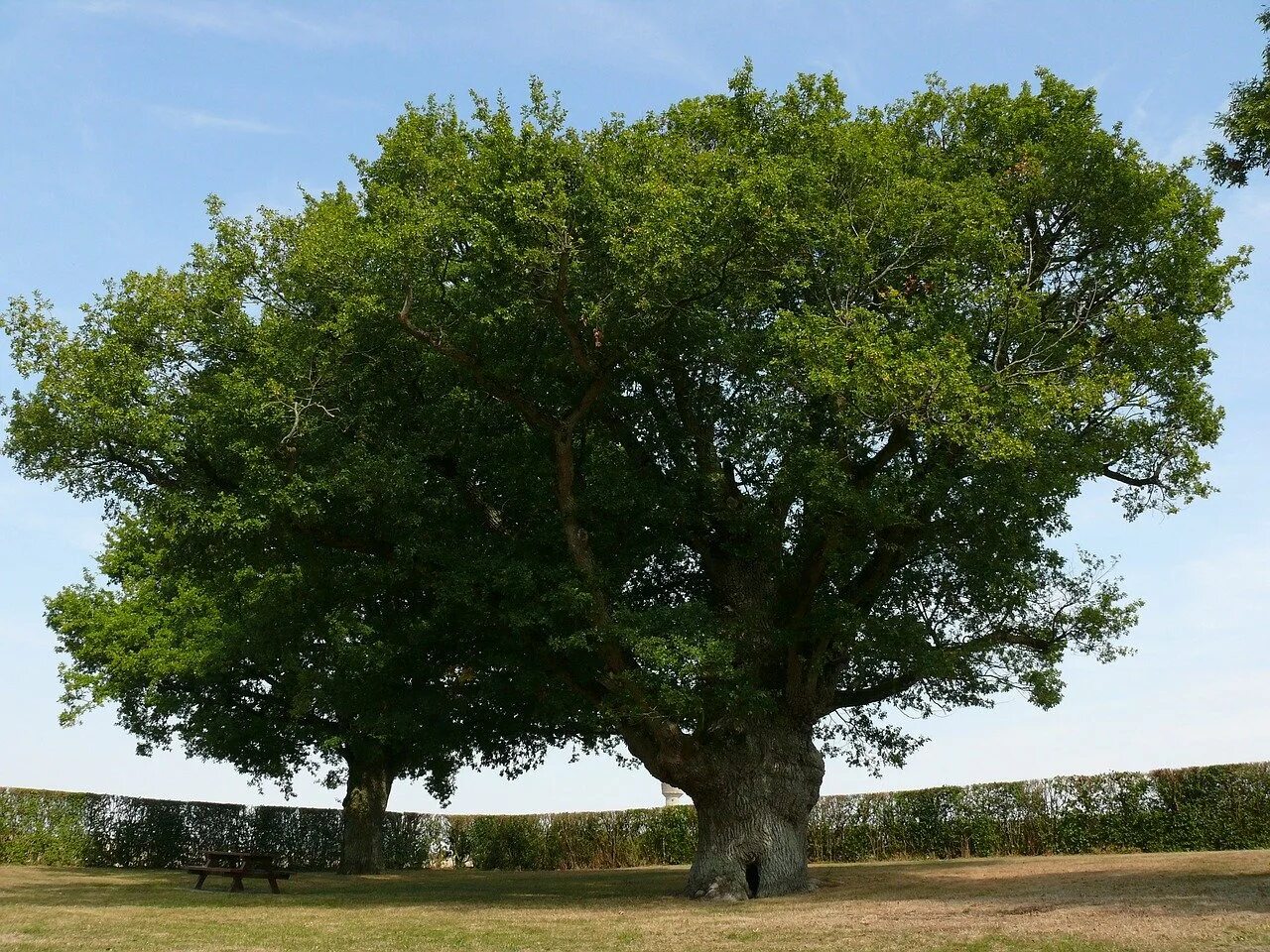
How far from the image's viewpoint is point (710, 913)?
16344 mm

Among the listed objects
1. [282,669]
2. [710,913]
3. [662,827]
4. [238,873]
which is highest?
[282,669]

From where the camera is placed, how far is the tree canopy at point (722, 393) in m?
16.9

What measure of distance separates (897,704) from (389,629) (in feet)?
33.1

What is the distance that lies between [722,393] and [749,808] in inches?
281

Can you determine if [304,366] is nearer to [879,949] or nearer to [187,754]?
[879,949]

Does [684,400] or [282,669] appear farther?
[282,669]

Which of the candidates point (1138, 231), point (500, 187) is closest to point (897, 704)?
point (1138, 231)

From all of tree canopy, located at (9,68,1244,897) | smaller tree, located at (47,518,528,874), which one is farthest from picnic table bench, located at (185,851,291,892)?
tree canopy, located at (9,68,1244,897)

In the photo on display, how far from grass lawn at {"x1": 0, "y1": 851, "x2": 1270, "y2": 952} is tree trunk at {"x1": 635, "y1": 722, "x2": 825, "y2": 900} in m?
0.85

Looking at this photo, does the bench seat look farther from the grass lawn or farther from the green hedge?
the green hedge

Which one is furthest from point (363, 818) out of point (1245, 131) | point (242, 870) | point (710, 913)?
point (1245, 131)

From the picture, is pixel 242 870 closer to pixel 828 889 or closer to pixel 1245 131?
pixel 828 889

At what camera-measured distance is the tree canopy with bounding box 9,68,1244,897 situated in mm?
16938

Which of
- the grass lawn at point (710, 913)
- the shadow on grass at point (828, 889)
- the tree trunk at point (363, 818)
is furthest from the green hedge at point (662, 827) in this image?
the tree trunk at point (363, 818)
